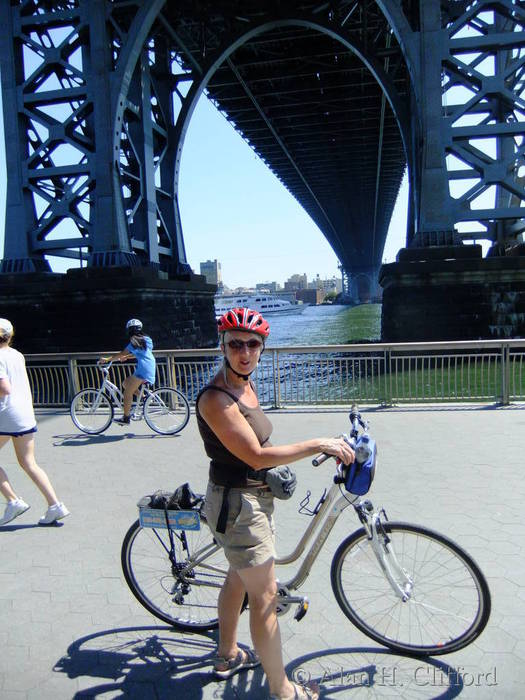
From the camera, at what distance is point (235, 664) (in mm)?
2840

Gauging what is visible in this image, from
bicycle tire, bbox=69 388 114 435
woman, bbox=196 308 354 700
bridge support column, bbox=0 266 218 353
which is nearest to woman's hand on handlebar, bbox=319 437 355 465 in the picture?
woman, bbox=196 308 354 700

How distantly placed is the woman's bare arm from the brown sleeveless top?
1.8 inches

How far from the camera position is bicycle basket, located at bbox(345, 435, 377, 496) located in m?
2.58

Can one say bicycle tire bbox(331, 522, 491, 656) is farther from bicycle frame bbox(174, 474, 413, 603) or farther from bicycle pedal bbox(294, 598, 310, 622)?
bicycle pedal bbox(294, 598, 310, 622)

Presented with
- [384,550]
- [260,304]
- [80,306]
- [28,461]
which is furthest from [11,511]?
[260,304]

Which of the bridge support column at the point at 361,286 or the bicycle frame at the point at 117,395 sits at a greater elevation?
the bridge support column at the point at 361,286

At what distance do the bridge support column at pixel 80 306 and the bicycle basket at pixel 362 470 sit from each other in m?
20.0

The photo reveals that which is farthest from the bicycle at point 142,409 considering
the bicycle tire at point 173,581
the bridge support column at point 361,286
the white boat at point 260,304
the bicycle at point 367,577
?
the bridge support column at point 361,286

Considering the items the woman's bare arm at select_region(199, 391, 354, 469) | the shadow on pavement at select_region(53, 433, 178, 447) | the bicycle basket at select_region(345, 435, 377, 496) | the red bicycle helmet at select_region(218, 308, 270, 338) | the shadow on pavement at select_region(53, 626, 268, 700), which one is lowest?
the shadow on pavement at select_region(53, 626, 268, 700)

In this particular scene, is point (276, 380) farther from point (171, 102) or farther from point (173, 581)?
point (171, 102)

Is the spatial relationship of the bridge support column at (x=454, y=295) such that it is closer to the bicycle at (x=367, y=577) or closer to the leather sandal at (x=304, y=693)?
the bicycle at (x=367, y=577)

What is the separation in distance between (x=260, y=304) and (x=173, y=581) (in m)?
96.9

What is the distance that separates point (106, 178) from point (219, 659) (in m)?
22.5

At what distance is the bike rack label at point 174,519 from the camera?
3.01 meters
